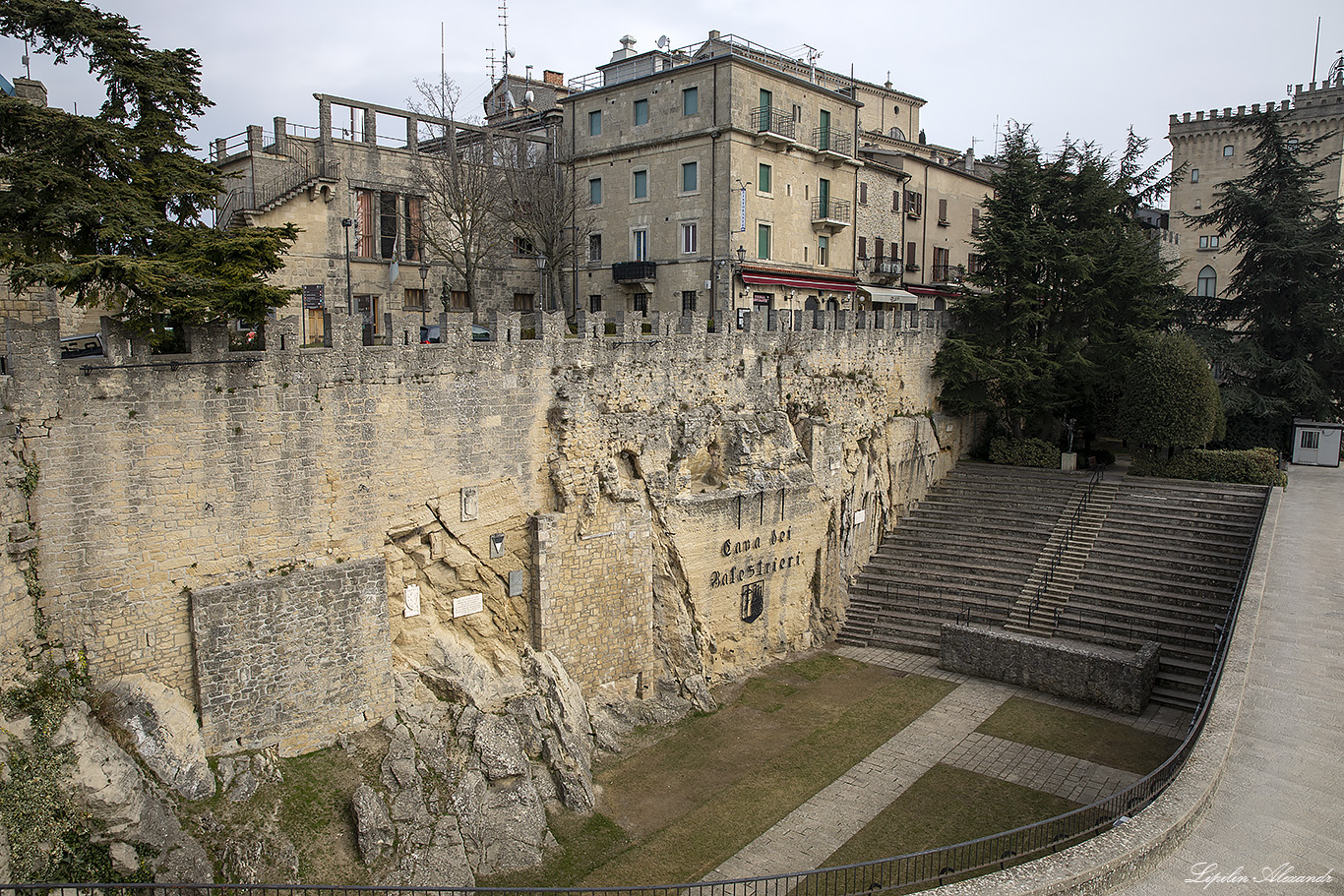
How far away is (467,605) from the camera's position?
18.2 meters

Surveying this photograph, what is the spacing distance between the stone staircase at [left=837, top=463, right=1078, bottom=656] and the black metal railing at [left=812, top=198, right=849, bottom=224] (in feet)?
33.8

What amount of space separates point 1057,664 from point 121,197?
69.7ft

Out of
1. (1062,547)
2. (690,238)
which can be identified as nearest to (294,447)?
(690,238)

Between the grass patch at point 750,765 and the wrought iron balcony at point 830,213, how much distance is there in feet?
53.8

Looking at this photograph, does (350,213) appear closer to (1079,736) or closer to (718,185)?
(718,185)

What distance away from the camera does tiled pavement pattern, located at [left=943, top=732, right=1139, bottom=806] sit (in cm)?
1747

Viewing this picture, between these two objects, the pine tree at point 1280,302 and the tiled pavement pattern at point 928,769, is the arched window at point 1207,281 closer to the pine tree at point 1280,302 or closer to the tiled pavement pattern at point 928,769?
the pine tree at point 1280,302

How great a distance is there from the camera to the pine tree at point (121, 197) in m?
13.0

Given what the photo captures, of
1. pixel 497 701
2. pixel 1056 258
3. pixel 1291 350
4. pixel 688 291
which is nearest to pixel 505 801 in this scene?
pixel 497 701

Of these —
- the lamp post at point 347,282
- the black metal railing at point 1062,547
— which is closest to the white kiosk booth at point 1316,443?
the black metal railing at point 1062,547

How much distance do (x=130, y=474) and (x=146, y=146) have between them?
517 centimetres

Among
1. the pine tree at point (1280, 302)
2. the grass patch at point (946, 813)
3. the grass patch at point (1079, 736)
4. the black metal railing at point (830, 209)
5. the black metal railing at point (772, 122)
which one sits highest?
the black metal railing at point (772, 122)

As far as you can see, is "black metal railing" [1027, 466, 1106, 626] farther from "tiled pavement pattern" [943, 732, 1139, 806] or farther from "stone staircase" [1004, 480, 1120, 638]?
"tiled pavement pattern" [943, 732, 1139, 806]

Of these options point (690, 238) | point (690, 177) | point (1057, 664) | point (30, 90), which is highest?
point (690, 177)
